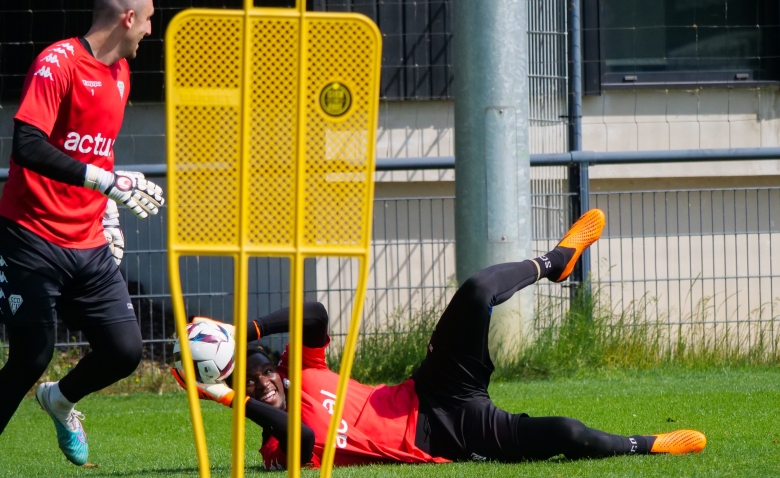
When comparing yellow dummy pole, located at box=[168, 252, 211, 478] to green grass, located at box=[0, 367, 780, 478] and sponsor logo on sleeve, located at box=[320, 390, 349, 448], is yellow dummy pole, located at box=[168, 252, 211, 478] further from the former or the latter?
sponsor logo on sleeve, located at box=[320, 390, 349, 448]

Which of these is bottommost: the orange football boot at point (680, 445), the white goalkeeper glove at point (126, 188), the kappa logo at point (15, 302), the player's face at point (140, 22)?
the orange football boot at point (680, 445)

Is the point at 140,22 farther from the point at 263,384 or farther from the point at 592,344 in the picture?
the point at 592,344

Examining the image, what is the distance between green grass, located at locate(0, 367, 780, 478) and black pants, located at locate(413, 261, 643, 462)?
0.33 feet

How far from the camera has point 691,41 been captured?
407 inches

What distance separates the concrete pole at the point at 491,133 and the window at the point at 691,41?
3.19 meters

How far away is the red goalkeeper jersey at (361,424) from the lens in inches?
173

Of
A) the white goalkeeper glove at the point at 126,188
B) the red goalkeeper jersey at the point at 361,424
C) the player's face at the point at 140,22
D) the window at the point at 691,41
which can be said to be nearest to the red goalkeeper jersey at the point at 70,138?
A: the player's face at the point at 140,22

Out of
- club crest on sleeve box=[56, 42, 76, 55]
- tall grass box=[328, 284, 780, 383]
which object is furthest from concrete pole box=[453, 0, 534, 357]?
club crest on sleeve box=[56, 42, 76, 55]

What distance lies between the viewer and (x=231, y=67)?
270 centimetres

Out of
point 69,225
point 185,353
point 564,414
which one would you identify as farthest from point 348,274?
point 185,353

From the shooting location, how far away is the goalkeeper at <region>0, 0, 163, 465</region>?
408cm

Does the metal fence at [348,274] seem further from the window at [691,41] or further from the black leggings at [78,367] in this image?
the black leggings at [78,367]

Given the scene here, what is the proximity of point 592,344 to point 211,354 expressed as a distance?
4195 mm

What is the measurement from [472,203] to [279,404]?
3.04 meters
